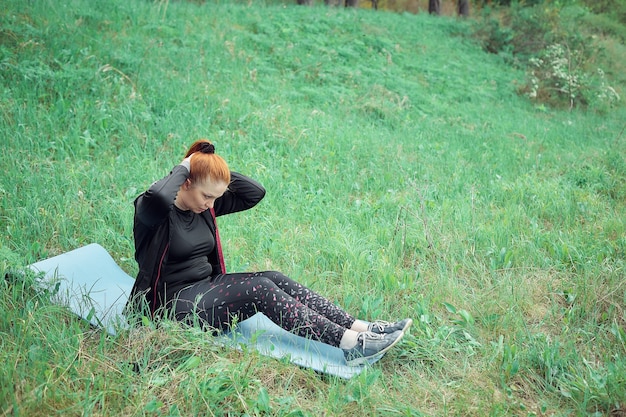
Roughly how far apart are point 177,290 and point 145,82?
462cm

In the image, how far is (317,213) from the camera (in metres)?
5.22

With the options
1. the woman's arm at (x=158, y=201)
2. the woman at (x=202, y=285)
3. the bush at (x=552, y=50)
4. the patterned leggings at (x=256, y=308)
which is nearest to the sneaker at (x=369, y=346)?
the woman at (x=202, y=285)

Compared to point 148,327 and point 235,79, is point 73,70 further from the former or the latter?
point 148,327

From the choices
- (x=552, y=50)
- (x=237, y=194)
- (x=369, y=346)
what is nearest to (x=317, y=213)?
(x=237, y=194)

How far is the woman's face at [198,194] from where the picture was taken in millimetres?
3371

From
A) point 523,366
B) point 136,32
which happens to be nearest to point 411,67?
point 136,32

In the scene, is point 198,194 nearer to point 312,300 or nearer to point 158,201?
point 158,201

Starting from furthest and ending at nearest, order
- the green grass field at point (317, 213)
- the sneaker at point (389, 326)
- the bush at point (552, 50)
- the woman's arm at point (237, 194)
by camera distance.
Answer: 1. the bush at point (552, 50)
2. the woman's arm at point (237, 194)
3. the sneaker at point (389, 326)
4. the green grass field at point (317, 213)

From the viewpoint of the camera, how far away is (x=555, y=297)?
3988mm

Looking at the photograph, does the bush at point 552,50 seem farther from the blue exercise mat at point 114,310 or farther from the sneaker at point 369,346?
the blue exercise mat at point 114,310

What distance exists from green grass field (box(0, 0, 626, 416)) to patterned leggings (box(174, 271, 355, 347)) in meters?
0.19

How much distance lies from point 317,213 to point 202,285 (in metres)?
Result: 1.98

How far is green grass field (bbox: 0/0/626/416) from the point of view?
2.88 metres

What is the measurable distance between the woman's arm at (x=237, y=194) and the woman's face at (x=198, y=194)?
0.46 meters
